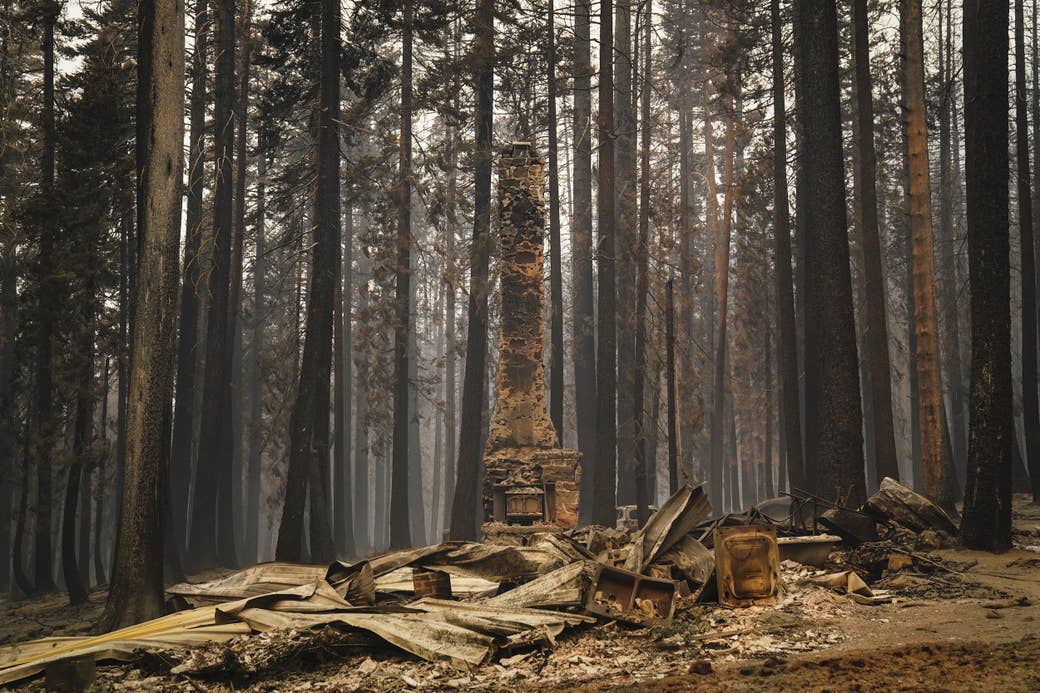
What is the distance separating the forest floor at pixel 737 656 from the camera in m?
5.61

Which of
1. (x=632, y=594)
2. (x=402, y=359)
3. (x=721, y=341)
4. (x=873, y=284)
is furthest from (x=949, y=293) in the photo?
(x=632, y=594)

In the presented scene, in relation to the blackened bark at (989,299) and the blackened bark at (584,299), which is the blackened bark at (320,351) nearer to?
the blackened bark at (584,299)

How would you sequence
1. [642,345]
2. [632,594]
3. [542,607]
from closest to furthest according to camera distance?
1. [542,607]
2. [632,594]
3. [642,345]

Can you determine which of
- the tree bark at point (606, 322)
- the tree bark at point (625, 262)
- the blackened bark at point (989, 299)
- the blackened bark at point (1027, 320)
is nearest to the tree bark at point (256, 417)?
the tree bark at point (625, 262)

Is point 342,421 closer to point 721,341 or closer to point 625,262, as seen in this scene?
point 625,262

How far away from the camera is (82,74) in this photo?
1688 centimetres

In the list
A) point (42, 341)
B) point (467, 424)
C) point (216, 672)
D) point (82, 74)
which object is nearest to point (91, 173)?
point (82, 74)

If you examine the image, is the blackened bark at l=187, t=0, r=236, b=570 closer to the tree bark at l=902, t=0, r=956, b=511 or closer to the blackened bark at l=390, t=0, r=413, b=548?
the blackened bark at l=390, t=0, r=413, b=548

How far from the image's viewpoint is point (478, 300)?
21094 millimetres

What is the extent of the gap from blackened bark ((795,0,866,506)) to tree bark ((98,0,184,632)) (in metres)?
8.67

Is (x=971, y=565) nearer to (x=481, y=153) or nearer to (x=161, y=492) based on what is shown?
(x=161, y=492)

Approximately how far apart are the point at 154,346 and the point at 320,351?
5537mm

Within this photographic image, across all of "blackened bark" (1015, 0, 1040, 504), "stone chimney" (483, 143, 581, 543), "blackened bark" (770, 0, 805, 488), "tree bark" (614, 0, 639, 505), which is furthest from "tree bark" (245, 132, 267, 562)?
"blackened bark" (1015, 0, 1040, 504)

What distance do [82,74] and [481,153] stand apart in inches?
335
